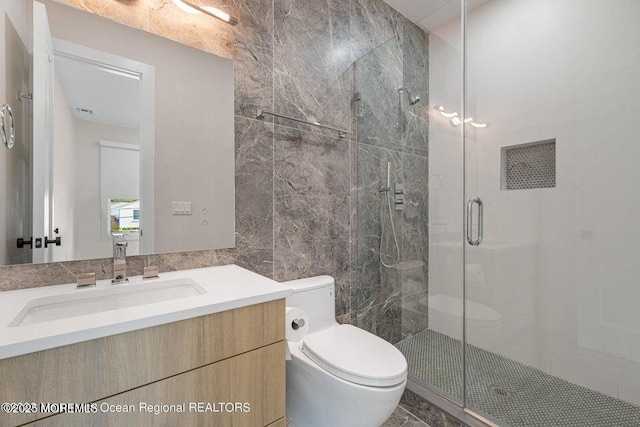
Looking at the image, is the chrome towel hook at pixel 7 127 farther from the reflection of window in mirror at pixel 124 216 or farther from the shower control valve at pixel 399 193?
the shower control valve at pixel 399 193

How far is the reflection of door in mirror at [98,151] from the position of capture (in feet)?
3.59

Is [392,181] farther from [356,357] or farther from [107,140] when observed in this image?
[107,140]

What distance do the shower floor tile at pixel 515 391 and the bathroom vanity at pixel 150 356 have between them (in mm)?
1146

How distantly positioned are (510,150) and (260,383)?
79.9 inches

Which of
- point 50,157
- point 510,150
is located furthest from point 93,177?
point 510,150

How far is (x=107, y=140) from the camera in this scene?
116 cm

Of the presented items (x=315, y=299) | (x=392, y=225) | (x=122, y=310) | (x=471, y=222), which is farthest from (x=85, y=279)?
(x=471, y=222)

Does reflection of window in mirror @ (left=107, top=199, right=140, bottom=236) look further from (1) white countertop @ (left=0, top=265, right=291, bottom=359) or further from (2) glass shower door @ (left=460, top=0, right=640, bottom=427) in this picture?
(2) glass shower door @ (left=460, top=0, right=640, bottom=427)

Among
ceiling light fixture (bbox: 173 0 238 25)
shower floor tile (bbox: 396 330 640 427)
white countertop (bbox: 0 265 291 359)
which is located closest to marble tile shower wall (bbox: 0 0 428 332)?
ceiling light fixture (bbox: 173 0 238 25)

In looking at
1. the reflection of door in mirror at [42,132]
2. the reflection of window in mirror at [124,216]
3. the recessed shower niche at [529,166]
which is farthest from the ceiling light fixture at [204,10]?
the recessed shower niche at [529,166]

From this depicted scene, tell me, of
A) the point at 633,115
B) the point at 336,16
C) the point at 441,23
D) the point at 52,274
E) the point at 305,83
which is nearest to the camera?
the point at 52,274

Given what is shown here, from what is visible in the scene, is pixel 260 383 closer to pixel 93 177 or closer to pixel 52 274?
pixel 52 274

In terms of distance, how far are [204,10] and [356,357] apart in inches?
68.0

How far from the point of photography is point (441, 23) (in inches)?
82.2
